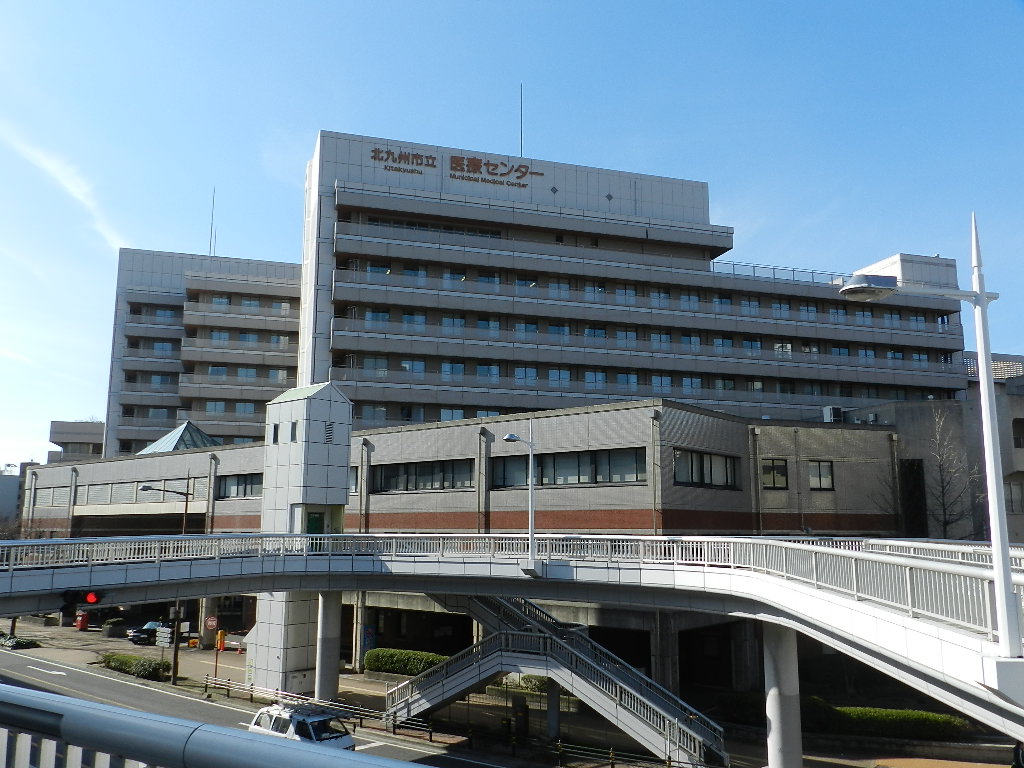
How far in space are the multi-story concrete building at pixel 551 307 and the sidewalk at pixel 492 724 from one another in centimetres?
2632

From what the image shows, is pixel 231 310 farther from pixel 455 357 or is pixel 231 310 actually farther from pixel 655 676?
pixel 655 676

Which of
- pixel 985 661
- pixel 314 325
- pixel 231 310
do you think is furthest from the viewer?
pixel 231 310

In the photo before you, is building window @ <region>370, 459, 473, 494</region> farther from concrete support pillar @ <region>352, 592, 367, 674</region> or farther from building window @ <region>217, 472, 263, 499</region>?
building window @ <region>217, 472, 263, 499</region>

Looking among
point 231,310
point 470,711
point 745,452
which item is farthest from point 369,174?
point 470,711

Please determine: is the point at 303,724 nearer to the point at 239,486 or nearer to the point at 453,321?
the point at 239,486

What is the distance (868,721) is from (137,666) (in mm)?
37811

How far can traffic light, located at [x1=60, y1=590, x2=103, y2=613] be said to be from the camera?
2722cm

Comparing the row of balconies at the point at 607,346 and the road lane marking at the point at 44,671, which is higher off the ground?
the row of balconies at the point at 607,346

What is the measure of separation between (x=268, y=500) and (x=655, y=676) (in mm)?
20326

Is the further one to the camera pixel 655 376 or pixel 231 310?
pixel 231 310

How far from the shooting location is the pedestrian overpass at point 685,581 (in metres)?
13.6

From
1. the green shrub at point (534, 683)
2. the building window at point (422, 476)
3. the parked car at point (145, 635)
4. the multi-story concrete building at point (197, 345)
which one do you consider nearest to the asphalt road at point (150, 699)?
the parked car at point (145, 635)

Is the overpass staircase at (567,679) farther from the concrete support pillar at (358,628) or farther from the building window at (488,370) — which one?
the building window at (488,370)

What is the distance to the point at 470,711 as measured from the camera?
124 feet
